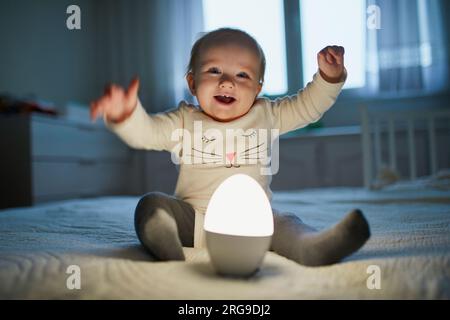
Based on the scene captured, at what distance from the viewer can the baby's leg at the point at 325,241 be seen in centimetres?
53

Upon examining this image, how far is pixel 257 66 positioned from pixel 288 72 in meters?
2.23

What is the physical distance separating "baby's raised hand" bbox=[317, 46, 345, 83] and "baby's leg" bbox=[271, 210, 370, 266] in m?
0.29

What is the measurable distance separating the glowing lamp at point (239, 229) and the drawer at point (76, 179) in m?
1.91

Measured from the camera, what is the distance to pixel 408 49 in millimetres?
2756

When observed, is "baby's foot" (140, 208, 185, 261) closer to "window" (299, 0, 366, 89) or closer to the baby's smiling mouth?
the baby's smiling mouth

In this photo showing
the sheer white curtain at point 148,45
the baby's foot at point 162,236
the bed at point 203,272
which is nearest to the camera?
the bed at point 203,272

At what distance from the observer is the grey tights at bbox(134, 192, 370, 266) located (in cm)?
53

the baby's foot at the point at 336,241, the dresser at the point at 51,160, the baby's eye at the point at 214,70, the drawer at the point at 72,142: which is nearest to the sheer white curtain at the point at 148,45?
the drawer at the point at 72,142

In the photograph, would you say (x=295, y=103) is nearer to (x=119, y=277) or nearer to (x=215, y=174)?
(x=215, y=174)

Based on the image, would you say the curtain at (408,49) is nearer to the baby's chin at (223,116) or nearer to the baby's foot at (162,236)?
the baby's chin at (223,116)

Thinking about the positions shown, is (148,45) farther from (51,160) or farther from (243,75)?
(243,75)

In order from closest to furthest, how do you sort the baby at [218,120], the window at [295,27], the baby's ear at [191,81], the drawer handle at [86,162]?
the baby at [218,120] → the baby's ear at [191,81] → the window at [295,27] → the drawer handle at [86,162]

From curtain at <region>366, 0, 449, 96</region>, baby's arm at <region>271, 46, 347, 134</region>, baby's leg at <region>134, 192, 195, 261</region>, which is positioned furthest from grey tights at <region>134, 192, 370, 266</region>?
curtain at <region>366, 0, 449, 96</region>

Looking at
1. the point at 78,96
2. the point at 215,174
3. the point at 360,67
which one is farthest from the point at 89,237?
the point at 78,96
